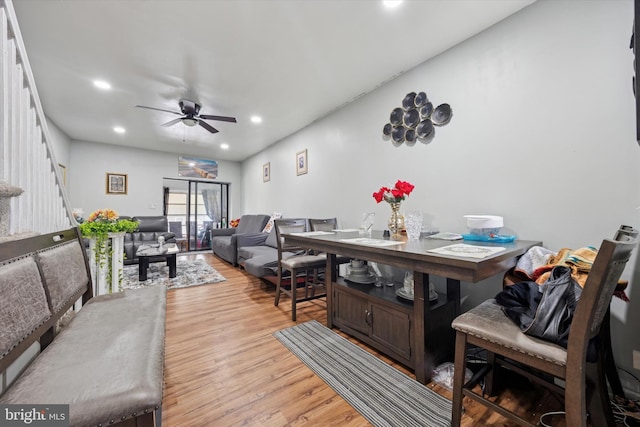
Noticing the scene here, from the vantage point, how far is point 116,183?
5605 mm

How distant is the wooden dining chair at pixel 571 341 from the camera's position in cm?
83

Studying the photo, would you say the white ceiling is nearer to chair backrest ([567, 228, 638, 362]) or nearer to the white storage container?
the white storage container

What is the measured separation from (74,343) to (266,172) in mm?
4944

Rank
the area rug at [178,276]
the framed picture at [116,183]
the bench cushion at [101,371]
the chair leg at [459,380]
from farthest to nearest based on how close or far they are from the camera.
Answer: the framed picture at [116,183], the area rug at [178,276], the chair leg at [459,380], the bench cushion at [101,371]

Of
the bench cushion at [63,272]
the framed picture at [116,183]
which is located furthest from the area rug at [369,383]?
the framed picture at [116,183]

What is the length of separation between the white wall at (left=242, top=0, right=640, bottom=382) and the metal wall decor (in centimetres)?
7

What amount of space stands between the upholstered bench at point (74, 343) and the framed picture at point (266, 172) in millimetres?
4313

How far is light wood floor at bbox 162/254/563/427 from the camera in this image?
4.15 feet

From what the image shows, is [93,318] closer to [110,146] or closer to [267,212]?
[267,212]

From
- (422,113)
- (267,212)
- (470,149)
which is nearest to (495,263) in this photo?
(470,149)

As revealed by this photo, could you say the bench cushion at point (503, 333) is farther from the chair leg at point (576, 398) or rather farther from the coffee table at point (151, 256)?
the coffee table at point (151, 256)

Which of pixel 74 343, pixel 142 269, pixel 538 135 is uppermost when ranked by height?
pixel 538 135

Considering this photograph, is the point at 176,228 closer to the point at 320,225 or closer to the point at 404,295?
the point at 320,225

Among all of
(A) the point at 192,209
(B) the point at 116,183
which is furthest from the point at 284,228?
(B) the point at 116,183
